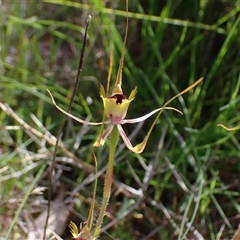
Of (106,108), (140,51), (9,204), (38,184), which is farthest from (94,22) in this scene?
(106,108)

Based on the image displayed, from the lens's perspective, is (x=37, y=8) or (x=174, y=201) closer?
(x=174, y=201)

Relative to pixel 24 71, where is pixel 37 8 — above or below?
above

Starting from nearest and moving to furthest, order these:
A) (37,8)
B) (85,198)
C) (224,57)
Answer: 1. (85,198)
2. (224,57)
3. (37,8)

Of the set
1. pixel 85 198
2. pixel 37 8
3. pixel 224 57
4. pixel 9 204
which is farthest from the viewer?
pixel 37 8

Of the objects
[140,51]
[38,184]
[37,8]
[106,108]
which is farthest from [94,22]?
[106,108]

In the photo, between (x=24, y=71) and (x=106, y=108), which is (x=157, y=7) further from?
(x=106, y=108)

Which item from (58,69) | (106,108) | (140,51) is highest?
(106,108)
